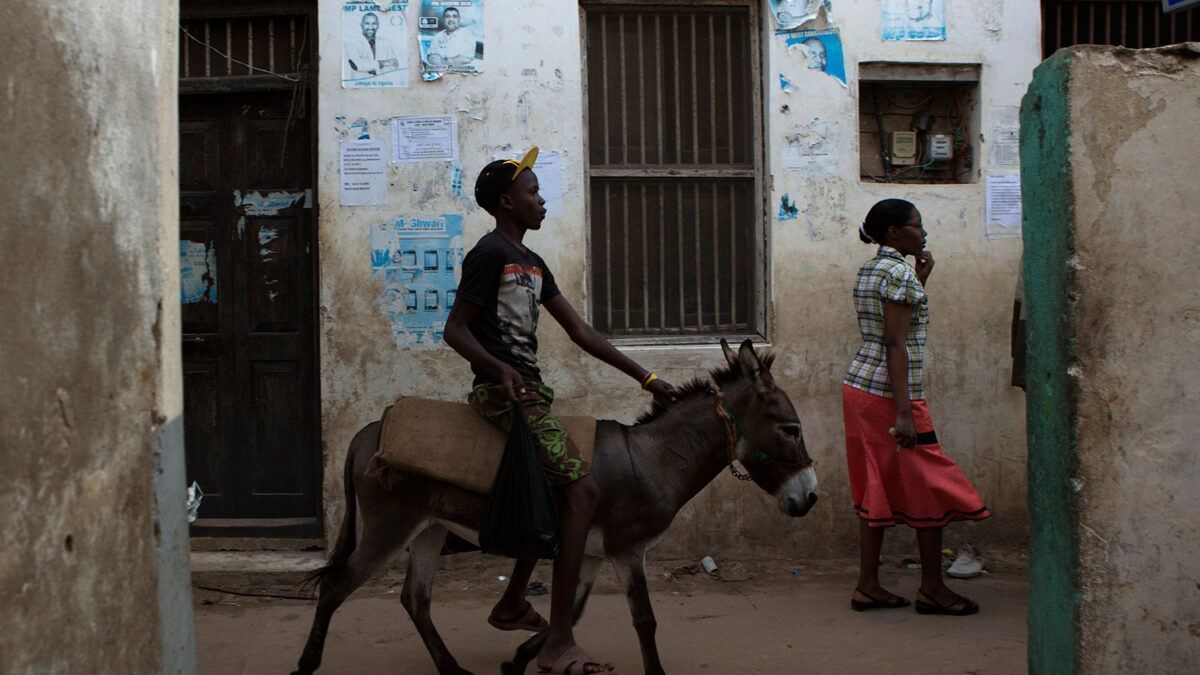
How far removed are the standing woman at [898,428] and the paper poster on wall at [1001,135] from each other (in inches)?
48.0

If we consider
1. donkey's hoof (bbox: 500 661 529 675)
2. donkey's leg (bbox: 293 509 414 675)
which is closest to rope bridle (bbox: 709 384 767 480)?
donkey's hoof (bbox: 500 661 529 675)

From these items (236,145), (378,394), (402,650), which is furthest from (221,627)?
(236,145)

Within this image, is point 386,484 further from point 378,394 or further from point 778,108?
point 778,108

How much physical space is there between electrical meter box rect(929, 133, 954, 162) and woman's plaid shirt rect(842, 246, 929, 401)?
4.17 feet

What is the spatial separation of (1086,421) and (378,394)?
11.9 ft

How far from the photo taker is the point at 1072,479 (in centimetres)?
290

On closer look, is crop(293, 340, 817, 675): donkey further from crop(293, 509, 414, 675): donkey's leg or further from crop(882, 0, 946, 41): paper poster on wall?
crop(882, 0, 946, 41): paper poster on wall

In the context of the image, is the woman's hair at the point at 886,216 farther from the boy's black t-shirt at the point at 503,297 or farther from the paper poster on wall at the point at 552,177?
the boy's black t-shirt at the point at 503,297

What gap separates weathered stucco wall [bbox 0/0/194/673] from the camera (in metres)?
2.06

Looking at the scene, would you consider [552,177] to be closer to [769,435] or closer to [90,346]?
[769,435]

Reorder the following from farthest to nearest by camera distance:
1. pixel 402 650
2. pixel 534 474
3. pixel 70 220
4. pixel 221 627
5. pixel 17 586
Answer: pixel 221 627 → pixel 402 650 → pixel 534 474 → pixel 70 220 → pixel 17 586

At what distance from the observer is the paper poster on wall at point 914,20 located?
5566 millimetres

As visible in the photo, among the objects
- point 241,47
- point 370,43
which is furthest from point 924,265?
point 241,47

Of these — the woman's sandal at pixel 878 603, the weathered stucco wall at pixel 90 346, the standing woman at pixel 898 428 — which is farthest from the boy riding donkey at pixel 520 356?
the woman's sandal at pixel 878 603
